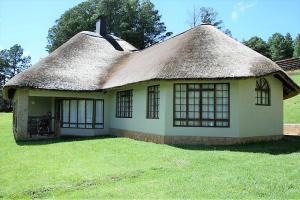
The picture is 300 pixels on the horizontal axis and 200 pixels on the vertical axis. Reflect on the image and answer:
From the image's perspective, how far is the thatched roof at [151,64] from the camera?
15164 mm

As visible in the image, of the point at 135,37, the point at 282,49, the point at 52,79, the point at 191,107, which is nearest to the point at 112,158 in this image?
the point at 191,107

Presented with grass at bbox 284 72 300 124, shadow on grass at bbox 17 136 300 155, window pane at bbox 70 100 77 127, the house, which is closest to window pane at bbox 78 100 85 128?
the house

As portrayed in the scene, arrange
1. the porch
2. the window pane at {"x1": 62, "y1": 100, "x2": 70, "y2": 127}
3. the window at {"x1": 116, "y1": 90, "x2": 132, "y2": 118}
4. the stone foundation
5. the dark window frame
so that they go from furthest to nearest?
the window pane at {"x1": 62, "y1": 100, "x2": 70, "y2": 127} < the porch < the window at {"x1": 116, "y1": 90, "x2": 132, "y2": 118} < the dark window frame < the stone foundation

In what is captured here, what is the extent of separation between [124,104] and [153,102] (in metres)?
3.36

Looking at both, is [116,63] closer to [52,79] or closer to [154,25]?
[52,79]

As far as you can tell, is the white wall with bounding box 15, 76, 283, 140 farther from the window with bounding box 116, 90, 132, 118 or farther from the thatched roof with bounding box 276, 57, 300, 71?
the thatched roof with bounding box 276, 57, 300, 71

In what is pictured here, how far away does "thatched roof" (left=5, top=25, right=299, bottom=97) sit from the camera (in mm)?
15164

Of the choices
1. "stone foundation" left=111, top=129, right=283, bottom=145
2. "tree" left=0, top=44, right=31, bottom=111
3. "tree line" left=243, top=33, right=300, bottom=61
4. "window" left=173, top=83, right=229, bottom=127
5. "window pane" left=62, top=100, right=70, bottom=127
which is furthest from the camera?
"tree" left=0, top=44, right=31, bottom=111

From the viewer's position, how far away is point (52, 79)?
19.5 m

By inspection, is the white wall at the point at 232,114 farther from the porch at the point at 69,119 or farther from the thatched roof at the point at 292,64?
the thatched roof at the point at 292,64

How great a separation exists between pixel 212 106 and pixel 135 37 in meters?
37.7

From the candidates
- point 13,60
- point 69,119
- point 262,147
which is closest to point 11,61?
point 13,60

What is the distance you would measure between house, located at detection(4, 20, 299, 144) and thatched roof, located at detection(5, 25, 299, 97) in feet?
0.14

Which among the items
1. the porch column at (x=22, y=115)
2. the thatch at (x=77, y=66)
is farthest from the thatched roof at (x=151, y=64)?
the porch column at (x=22, y=115)
